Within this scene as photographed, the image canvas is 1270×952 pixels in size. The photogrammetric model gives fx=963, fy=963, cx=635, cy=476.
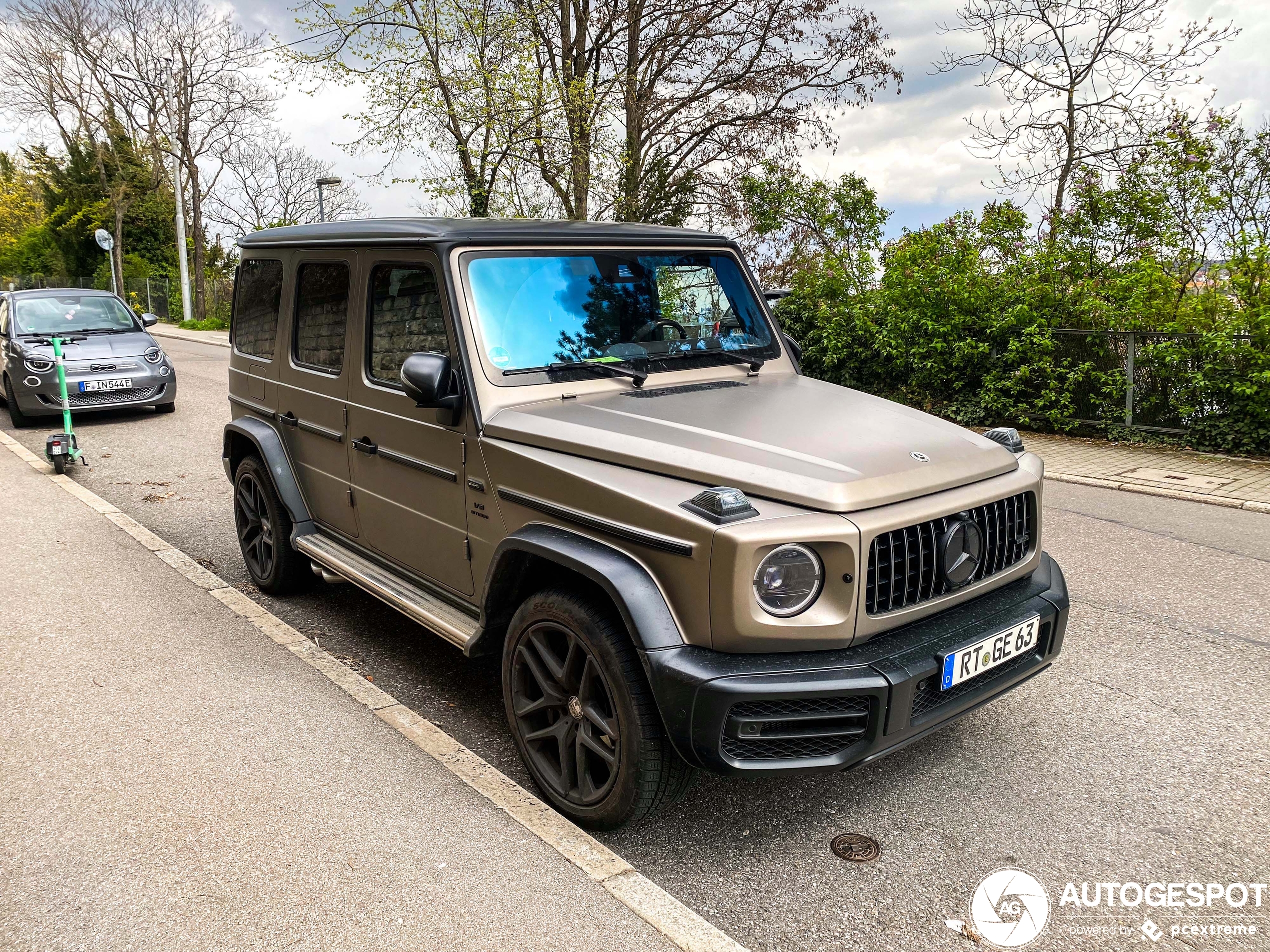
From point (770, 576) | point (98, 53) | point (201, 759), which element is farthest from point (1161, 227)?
point (98, 53)

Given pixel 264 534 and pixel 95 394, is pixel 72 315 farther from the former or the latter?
pixel 264 534

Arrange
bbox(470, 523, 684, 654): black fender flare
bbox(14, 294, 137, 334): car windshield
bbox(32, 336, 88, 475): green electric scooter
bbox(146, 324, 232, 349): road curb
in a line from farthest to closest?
bbox(146, 324, 232, 349): road curb
bbox(14, 294, 137, 334): car windshield
bbox(32, 336, 88, 475): green electric scooter
bbox(470, 523, 684, 654): black fender flare

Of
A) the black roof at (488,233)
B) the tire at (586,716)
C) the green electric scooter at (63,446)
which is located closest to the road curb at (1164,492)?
the black roof at (488,233)

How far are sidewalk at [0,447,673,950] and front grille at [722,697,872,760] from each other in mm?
567

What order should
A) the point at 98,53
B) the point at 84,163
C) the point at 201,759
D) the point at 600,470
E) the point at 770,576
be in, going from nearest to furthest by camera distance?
the point at 770,576, the point at 600,470, the point at 201,759, the point at 98,53, the point at 84,163

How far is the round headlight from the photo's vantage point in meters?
2.68

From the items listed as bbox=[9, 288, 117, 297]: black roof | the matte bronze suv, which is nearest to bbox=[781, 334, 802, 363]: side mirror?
the matte bronze suv

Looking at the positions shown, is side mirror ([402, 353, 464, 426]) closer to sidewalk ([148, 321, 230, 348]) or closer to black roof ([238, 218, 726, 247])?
black roof ([238, 218, 726, 247])

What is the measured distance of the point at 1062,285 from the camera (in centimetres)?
1106

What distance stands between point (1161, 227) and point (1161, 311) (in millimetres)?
1146

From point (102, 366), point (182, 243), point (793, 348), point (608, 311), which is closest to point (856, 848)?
point (608, 311)

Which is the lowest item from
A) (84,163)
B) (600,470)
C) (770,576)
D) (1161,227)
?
(770,576)

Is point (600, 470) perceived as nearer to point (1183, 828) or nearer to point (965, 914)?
point (965, 914)

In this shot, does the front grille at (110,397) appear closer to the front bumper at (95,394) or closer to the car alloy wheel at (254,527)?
the front bumper at (95,394)
